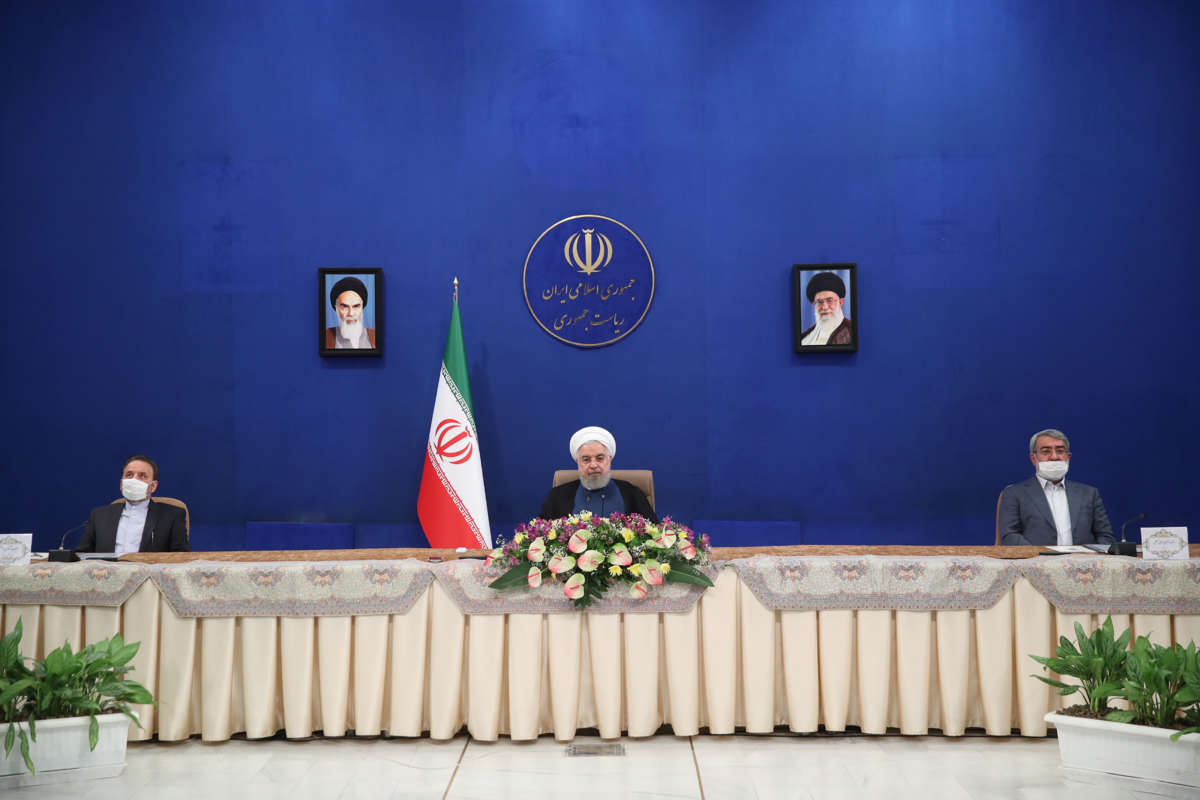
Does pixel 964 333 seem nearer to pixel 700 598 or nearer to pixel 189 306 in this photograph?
pixel 700 598

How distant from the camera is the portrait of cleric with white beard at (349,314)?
16.6 feet

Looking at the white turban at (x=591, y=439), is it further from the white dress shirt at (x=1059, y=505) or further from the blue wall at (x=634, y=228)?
the white dress shirt at (x=1059, y=505)

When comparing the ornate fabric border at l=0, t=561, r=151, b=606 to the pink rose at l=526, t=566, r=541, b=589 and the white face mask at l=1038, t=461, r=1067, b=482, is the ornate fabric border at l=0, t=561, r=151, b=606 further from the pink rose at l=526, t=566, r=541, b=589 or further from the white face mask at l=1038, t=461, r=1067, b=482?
the white face mask at l=1038, t=461, r=1067, b=482

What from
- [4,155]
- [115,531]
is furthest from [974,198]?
[4,155]

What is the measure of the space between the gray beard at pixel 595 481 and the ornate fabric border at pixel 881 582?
1.08m

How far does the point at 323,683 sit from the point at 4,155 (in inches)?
155

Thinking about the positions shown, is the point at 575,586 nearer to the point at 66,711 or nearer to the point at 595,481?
the point at 595,481

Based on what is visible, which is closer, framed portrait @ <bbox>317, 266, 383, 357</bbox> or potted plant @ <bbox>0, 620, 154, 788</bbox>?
potted plant @ <bbox>0, 620, 154, 788</bbox>

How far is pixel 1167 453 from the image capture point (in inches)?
197

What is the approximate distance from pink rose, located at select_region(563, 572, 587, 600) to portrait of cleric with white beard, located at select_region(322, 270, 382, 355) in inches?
97.0

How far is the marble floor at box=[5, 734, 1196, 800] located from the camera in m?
2.69

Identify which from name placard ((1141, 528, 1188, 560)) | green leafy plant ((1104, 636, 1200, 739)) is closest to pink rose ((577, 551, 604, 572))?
green leafy plant ((1104, 636, 1200, 739))

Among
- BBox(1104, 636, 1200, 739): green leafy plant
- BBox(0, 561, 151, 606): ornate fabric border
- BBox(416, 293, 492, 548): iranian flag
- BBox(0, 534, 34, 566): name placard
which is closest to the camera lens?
BBox(1104, 636, 1200, 739): green leafy plant

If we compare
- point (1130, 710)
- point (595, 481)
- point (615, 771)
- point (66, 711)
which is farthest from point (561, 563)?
point (1130, 710)
